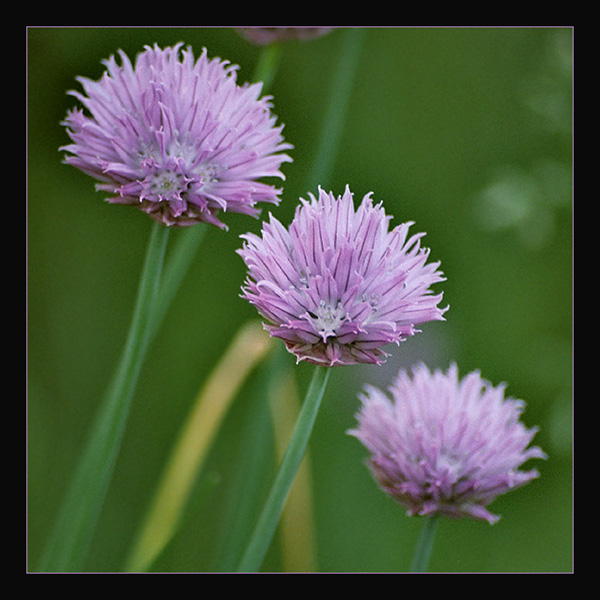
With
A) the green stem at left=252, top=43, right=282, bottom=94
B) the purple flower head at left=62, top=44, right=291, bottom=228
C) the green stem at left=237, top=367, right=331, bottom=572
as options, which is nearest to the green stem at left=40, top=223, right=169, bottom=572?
the purple flower head at left=62, top=44, right=291, bottom=228

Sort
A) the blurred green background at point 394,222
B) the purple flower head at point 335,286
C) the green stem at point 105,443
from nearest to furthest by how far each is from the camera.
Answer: the purple flower head at point 335,286
the green stem at point 105,443
the blurred green background at point 394,222

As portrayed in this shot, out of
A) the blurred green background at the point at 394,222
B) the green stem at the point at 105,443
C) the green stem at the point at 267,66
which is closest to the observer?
the green stem at the point at 105,443

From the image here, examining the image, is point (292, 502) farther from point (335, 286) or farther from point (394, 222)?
point (335, 286)

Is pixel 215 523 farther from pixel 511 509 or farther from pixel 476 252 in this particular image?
pixel 476 252

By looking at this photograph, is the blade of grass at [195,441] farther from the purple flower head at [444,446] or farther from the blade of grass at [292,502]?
the purple flower head at [444,446]

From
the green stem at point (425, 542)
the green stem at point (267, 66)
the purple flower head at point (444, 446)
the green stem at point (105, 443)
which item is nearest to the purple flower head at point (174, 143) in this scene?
the green stem at point (105, 443)

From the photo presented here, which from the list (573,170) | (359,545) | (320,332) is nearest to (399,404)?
(320,332)
